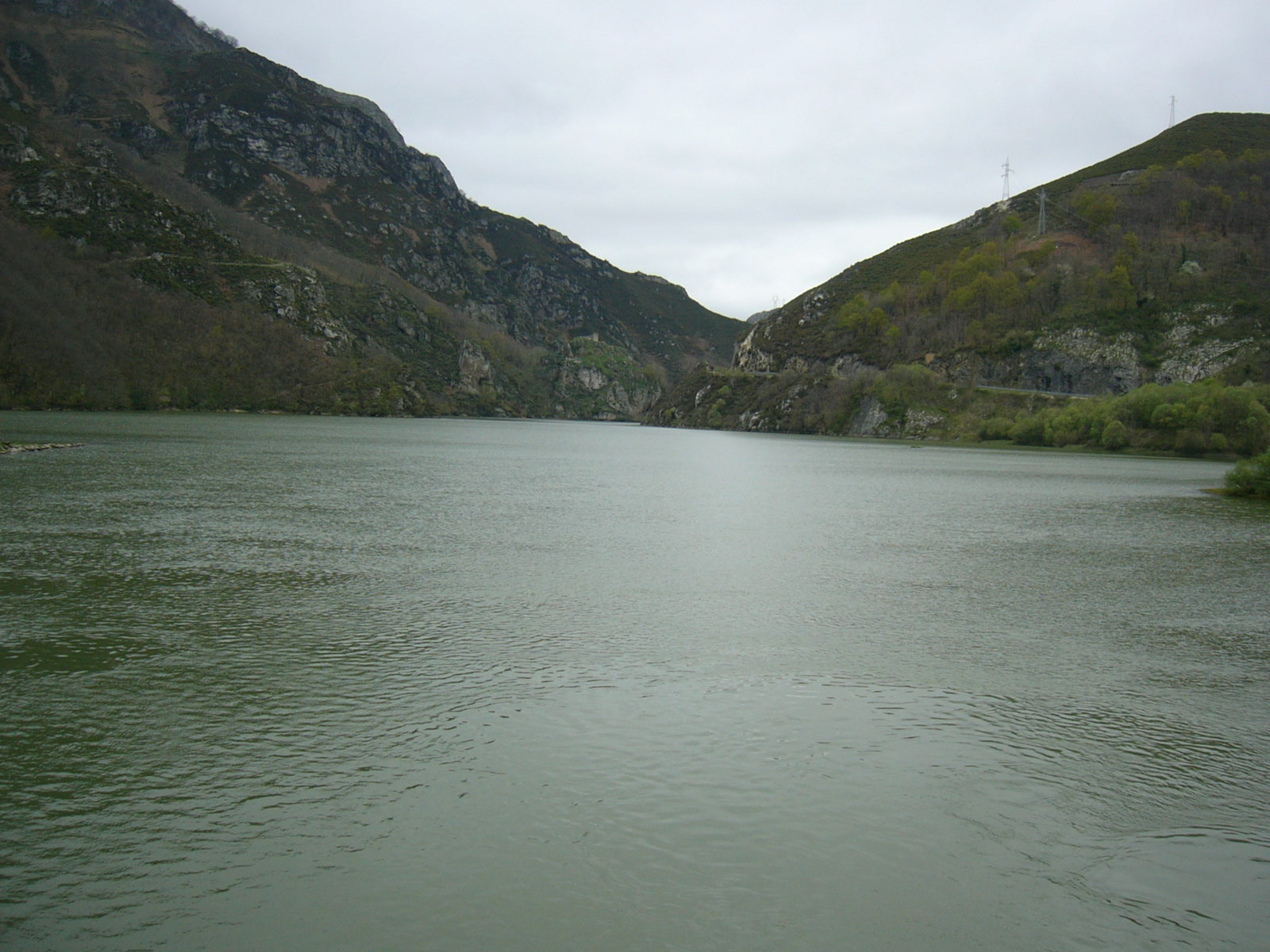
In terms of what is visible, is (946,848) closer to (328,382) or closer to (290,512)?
(290,512)

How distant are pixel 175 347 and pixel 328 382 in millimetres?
33410

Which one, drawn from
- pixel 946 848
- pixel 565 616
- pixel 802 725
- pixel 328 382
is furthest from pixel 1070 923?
pixel 328 382

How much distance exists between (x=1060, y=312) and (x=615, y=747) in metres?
158

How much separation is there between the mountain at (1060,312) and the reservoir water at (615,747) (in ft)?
377

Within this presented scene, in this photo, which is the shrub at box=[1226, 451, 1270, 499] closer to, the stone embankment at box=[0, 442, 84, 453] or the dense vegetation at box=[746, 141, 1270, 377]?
the stone embankment at box=[0, 442, 84, 453]

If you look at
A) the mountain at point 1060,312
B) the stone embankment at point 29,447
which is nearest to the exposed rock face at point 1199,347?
the mountain at point 1060,312

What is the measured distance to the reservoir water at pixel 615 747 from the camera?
6.70 metres

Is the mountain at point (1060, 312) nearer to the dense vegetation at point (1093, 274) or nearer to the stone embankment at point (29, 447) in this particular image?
the dense vegetation at point (1093, 274)

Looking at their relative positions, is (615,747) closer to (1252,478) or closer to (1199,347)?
(1252,478)

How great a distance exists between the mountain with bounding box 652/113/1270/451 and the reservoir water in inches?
4519

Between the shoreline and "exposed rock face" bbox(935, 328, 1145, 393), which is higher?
"exposed rock face" bbox(935, 328, 1145, 393)

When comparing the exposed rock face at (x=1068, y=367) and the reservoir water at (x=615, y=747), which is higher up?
the exposed rock face at (x=1068, y=367)

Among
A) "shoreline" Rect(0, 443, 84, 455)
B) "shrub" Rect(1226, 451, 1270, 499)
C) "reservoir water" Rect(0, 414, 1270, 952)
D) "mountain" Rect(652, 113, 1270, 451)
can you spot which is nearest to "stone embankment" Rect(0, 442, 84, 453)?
"shoreline" Rect(0, 443, 84, 455)

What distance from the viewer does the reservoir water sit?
670 cm
